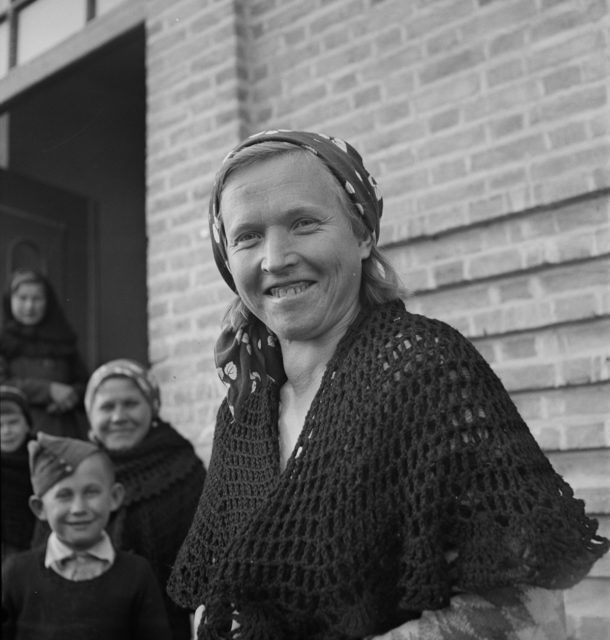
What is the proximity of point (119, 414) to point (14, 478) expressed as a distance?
0.77m

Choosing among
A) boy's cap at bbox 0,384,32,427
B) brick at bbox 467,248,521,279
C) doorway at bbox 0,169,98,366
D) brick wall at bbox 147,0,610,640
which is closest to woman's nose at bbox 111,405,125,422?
brick wall at bbox 147,0,610,640

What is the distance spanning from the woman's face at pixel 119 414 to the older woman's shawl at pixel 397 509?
200 cm

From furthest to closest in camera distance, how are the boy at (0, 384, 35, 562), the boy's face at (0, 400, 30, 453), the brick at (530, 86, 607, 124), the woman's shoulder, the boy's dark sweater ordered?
1. the boy's face at (0, 400, 30, 453)
2. the boy at (0, 384, 35, 562)
3. the brick at (530, 86, 607, 124)
4. the boy's dark sweater
5. the woman's shoulder

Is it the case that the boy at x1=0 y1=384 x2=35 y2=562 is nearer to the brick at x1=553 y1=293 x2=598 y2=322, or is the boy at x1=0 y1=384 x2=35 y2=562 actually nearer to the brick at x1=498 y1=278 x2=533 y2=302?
the brick at x1=498 y1=278 x2=533 y2=302

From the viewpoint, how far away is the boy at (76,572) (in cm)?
258

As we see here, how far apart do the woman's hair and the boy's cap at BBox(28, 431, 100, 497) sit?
5.47ft

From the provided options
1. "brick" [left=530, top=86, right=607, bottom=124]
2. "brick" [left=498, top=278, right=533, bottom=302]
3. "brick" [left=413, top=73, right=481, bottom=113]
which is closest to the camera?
"brick" [left=530, top=86, right=607, bottom=124]

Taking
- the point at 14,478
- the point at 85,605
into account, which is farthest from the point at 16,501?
the point at 85,605

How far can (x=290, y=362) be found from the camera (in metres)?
1.44

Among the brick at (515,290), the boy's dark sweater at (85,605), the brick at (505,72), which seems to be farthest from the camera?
the brick at (505,72)

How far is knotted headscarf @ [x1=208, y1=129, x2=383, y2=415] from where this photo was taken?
1343 mm

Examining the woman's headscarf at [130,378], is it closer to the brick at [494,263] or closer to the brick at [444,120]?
the brick at [494,263]

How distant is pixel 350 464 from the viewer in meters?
1.17

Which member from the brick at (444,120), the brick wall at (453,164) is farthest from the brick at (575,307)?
the brick at (444,120)
